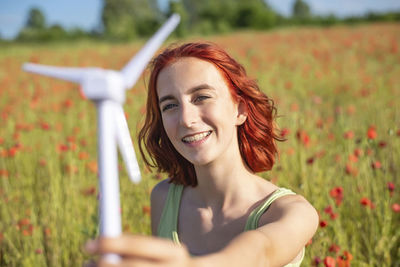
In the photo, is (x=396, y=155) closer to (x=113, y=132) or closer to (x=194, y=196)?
(x=194, y=196)

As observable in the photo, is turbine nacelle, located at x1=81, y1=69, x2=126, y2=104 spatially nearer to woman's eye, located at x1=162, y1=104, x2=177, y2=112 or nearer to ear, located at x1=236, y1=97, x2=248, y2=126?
woman's eye, located at x1=162, y1=104, x2=177, y2=112

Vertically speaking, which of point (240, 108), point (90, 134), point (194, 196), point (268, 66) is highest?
point (268, 66)

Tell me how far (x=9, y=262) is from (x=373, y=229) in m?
1.76

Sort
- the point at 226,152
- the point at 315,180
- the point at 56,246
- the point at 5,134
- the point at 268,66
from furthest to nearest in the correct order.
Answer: the point at 268,66
the point at 5,134
the point at 315,180
the point at 56,246
the point at 226,152

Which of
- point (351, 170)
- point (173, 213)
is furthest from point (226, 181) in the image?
point (351, 170)

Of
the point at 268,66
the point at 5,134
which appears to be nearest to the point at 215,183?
the point at 5,134

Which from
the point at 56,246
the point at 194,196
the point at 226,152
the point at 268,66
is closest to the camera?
the point at 226,152

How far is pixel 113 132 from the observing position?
1.35 ft

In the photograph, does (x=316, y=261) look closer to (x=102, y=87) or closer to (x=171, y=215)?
(x=171, y=215)

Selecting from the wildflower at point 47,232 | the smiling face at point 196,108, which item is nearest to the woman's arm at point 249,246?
the smiling face at point 196,108

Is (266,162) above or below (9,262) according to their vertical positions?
above

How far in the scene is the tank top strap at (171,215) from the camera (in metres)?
1.48

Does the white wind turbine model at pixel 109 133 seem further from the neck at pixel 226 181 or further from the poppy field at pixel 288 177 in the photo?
the poppy field at pixel 288 177

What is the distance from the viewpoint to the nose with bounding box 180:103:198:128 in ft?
3.99
